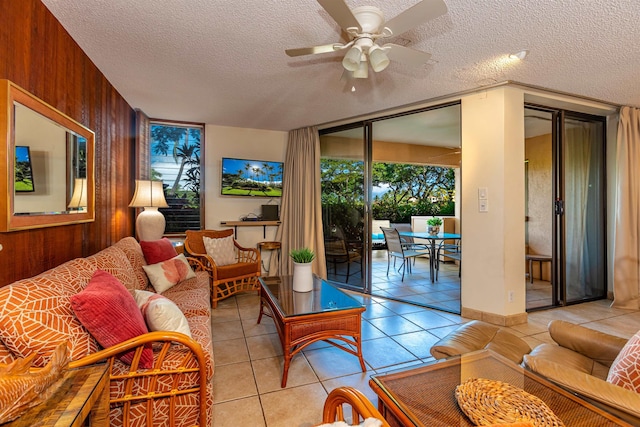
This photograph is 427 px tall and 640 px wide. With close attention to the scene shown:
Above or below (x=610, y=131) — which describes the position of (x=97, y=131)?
below

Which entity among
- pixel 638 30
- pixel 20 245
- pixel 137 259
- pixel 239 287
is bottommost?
pixel 239 287

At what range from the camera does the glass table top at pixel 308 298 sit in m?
2.13

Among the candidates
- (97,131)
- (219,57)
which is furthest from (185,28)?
(97,131)

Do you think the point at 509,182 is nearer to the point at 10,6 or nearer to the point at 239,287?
the point at 239,287

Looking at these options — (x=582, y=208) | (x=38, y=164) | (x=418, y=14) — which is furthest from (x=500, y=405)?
(x=582, y=208)

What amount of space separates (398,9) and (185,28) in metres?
1.44

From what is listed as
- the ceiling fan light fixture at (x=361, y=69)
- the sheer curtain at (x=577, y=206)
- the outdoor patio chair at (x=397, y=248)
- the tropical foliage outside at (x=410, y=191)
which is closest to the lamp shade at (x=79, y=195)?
the ceiling fan light fixture at (x=361, y=69)

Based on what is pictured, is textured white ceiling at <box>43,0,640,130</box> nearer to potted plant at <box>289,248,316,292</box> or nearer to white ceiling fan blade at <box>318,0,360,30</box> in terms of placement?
white ceiling fan blade at <box>318,0,360,30</box>

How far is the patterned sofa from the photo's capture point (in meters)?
1.12

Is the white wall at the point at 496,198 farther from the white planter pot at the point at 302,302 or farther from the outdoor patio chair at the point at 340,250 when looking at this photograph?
the white planter pot at the point at 302,302

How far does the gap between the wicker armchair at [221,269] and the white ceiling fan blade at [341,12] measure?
2811mm

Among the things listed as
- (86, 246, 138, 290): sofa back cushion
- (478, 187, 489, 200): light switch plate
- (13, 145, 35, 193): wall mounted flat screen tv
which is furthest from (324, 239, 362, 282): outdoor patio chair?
(13, 145, 35, 193): wall mounted flat screen tv

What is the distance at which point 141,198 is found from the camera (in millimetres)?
3348

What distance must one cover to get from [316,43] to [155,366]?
231cm
